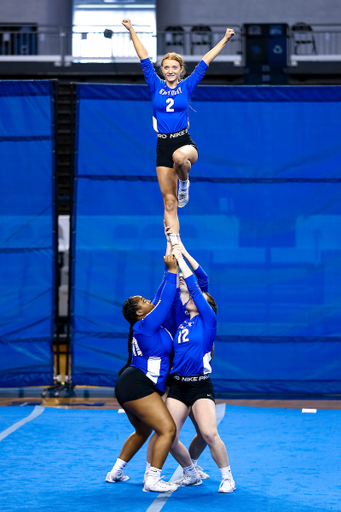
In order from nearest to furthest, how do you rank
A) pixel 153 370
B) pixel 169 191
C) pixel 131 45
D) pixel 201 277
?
pixel 153 370 < pixel 169 191 < pixel 201 277 < pixel 131 45

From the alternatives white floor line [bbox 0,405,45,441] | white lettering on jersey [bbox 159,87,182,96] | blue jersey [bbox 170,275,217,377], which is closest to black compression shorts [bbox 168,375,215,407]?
blue jersey [bbox 170,275,217,377]

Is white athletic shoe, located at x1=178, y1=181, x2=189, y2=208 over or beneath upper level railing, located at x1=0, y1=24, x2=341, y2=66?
beneath

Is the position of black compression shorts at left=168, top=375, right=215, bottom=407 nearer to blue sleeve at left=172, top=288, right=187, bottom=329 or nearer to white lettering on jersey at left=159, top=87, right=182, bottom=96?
blue sleeve at left=172, top=288, right=187, bottom=329

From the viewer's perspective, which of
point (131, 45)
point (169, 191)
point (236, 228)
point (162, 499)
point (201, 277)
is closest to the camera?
point (162, 499)

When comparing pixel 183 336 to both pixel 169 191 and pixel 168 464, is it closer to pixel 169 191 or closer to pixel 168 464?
pixel 169 191

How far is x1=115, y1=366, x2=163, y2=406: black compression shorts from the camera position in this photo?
3943 millimetres

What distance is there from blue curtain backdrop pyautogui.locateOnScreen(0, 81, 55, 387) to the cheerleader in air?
333 cm

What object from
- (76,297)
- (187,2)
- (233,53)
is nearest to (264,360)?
(76,297)

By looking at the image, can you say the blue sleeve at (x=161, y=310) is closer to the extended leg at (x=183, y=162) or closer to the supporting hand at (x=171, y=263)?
the supporting hand at (x=171, y=263)

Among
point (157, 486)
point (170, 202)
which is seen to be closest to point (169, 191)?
point (170, 202)

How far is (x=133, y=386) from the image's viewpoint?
13.0ft

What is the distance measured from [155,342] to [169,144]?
4.40 ft

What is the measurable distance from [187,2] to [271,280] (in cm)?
1121

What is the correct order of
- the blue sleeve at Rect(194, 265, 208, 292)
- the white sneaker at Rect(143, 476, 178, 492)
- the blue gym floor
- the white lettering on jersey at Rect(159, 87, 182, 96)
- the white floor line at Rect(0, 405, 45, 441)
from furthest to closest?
the white floor line at Rect(0, 405, 45, 441) → the blue sleeve at Rect(194, 265, 208, 292) → the white lettering on jersey at Rect(159, 87, 182, 96) → the white sneaker at Rect(143, 476, 178, 492) → the blue gym floor
